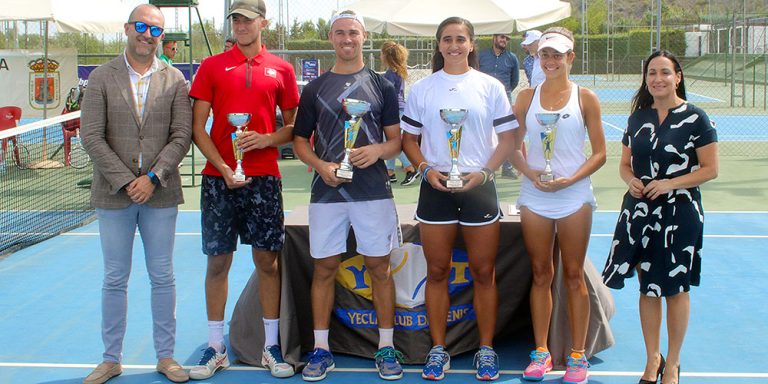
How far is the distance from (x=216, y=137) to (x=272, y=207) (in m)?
0.48

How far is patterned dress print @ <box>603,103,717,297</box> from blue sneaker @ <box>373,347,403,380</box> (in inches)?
49.1

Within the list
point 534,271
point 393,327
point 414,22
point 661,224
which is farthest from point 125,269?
point 414,22

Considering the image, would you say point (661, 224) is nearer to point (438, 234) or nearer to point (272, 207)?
point (438, 234)

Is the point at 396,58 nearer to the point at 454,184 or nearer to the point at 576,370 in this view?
the point at 454,184

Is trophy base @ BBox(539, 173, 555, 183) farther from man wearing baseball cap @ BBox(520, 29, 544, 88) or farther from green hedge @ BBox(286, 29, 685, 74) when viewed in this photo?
green hedge @ BBox(286, 29, 685, 74)

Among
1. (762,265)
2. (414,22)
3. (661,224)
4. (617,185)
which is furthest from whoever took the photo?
(414,22)

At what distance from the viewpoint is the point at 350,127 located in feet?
15.1

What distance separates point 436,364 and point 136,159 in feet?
6.31

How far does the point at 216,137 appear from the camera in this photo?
478cm

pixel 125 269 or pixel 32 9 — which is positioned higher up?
pixel 32 9

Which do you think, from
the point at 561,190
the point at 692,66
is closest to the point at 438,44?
the point at 561,190

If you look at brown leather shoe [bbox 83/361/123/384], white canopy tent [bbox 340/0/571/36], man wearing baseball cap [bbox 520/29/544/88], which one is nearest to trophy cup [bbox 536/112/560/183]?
brown leather shoe [bbox 83/361/123/384]

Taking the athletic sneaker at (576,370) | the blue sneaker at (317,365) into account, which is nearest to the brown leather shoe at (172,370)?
the blue sneaker at (317,365)

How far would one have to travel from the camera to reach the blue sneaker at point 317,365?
4812 millimetres
